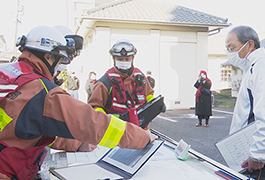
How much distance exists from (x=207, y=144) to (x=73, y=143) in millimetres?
5341

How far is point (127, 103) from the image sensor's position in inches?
119

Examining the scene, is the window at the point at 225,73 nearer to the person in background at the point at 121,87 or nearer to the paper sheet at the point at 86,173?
the person in background at the point at 121,87

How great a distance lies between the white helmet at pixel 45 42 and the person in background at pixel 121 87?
132cm

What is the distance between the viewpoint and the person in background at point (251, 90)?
2.01m

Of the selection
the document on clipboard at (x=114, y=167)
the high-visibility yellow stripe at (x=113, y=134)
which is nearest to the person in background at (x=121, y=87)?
the document on clipboard at (x=114, y=167)

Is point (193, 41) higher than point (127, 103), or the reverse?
point (193, 41)

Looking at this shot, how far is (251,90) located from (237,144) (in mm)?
516

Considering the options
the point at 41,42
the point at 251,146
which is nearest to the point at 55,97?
the point at 41,42

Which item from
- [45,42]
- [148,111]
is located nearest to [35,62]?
[45,42]

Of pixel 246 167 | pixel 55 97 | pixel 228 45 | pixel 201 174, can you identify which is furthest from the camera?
pixel 228 45

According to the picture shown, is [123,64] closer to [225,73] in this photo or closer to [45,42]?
[45,42]

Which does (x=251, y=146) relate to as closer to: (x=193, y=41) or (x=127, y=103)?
(x=127, y=103)

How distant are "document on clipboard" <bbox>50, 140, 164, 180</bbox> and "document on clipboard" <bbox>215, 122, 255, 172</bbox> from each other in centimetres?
67

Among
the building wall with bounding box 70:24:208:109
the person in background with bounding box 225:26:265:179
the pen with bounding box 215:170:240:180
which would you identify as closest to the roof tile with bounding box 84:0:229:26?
the building wall with bounding box 70:24:208:109
